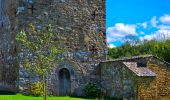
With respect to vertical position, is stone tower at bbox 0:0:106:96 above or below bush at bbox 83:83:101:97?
above

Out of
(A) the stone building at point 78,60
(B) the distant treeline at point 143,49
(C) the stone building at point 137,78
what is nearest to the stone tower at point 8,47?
(A) the stone building at point 78,60

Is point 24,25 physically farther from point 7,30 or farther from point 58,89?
point 58,89

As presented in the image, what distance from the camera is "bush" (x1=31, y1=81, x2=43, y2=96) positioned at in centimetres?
2278

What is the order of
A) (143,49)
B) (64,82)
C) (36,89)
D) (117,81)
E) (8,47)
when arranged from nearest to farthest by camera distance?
(36,89), (117,81), (64,82), (8,47), (143,49)

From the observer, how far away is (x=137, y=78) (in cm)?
2152

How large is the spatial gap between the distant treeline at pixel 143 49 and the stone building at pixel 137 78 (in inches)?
720

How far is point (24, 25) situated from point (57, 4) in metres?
2.48

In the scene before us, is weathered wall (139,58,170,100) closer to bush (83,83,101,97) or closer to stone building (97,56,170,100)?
stone building (97,56,170,100)

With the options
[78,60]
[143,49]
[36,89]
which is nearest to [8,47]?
[36,89]

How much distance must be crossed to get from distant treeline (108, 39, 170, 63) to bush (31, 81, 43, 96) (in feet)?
69.8

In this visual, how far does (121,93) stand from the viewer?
22.6m

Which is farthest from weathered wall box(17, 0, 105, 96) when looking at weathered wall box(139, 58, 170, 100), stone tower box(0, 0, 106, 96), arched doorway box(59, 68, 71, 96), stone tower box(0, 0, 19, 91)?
weathered wall box(139, 58, 170, 100)

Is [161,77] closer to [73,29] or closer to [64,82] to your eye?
[64,82]

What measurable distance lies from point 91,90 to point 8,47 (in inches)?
221
